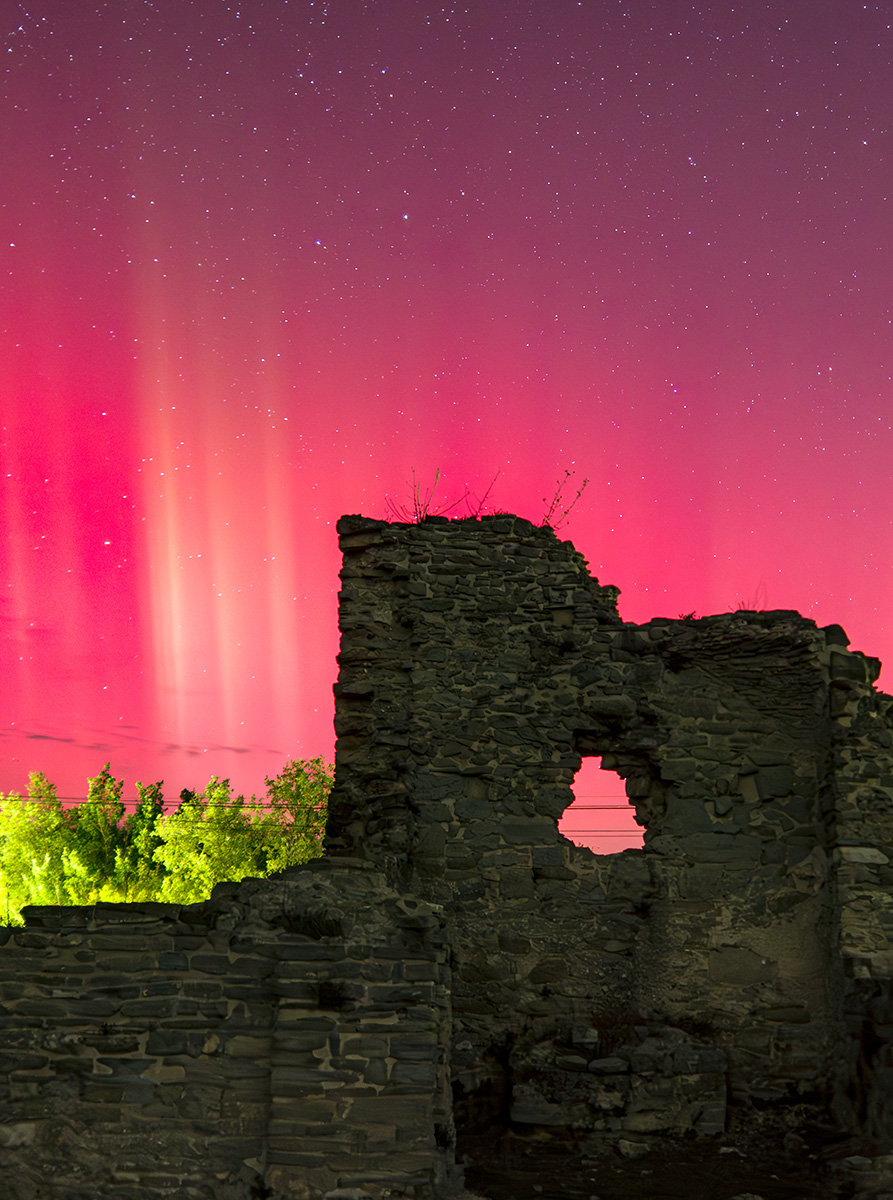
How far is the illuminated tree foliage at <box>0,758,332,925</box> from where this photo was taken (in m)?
27.1

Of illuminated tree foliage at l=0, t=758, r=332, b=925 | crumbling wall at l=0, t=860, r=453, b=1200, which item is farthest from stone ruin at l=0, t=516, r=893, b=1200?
illuminated tree foliage at l=0, t=758, r=332, b=925

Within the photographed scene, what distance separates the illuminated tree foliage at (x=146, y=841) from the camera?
27.1 meters

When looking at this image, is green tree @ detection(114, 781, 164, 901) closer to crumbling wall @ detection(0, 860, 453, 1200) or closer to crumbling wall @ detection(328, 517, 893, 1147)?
crumbling wall @ detection(328, 517, 893, 1147)

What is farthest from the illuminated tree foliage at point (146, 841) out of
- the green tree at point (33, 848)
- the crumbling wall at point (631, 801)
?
the crumbling wall at point (631, 801)

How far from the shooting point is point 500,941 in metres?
8.48

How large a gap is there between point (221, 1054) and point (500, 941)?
330 cm

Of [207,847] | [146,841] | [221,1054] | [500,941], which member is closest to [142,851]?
[146,841]

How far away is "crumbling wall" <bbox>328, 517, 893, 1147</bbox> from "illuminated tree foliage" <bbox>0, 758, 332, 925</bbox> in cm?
1954

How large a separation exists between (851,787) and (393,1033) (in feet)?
16.5

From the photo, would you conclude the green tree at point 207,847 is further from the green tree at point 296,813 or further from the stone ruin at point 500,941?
the stone ruin at point 500,941

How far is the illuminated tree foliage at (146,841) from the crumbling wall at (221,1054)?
21657 millimetres

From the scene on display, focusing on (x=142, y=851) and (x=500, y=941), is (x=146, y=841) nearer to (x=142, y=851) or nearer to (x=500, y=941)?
(x=142, y=851)

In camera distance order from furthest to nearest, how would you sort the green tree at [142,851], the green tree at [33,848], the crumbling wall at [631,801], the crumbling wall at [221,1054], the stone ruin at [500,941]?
the green tree at [142,851] → the green tree at [33,848] → the crumbling wall at [631,801] → the stone ruin at [500,941] → the crumbling wall at [221,1054]

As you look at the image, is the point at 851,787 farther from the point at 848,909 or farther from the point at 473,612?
the point at 473,612
